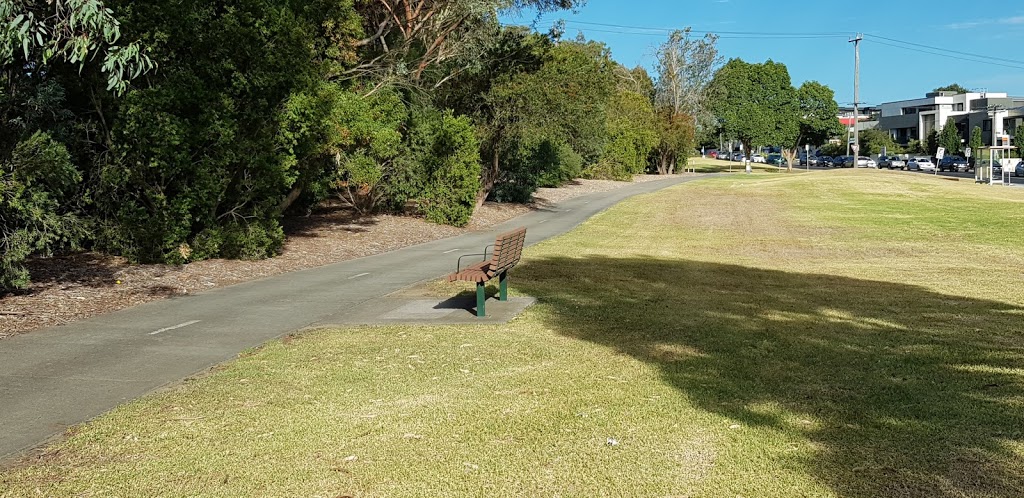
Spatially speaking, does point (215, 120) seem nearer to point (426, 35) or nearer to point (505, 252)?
point (505, 252)

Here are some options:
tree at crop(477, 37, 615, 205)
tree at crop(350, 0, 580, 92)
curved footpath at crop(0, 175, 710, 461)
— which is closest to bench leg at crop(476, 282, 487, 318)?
curved footpath at crop(0, 175, 710, 461)

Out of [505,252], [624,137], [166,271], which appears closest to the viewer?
[505,252]

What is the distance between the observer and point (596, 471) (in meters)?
5.11

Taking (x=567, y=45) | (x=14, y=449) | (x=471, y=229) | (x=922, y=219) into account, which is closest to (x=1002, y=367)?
(x=14, y=449)

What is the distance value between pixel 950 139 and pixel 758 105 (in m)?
24.2

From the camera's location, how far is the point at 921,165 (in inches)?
3349

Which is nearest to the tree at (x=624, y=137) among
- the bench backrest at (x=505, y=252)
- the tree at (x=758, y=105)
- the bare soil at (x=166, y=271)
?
the tree at (x=758, y=105)

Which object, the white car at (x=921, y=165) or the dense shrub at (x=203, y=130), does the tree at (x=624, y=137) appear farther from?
the dense shrub at (x=203, y=130)

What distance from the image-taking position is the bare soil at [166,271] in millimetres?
11633

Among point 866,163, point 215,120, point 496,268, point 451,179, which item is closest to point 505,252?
point 496,268

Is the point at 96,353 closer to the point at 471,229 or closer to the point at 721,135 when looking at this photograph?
the point at 471,229

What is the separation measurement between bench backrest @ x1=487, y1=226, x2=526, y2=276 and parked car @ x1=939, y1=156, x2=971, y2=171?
81770mm

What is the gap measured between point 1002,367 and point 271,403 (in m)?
6.03

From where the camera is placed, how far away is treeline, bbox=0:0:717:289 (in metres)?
12.1
